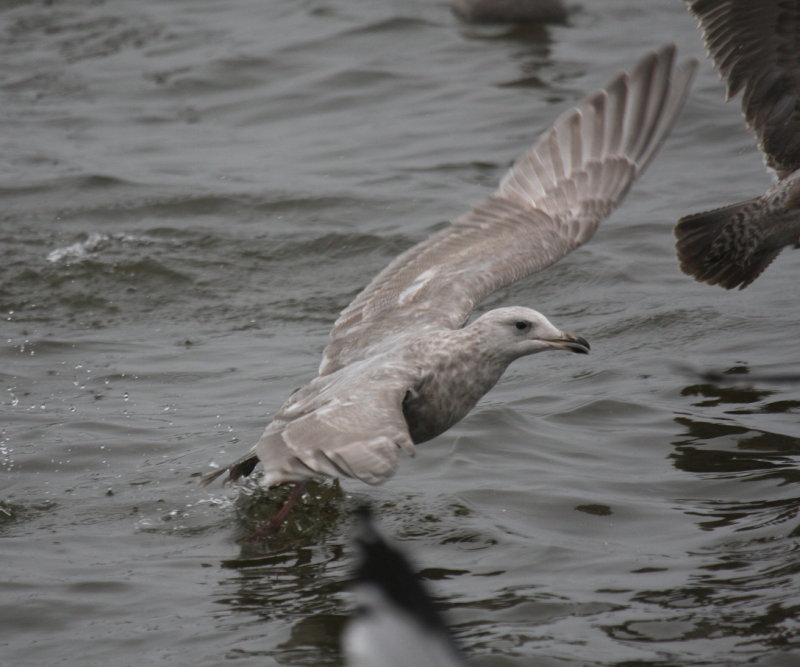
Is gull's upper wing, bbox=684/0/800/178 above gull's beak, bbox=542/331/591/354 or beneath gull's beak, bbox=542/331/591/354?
above

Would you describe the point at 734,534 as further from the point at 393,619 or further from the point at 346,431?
the point at 393,619

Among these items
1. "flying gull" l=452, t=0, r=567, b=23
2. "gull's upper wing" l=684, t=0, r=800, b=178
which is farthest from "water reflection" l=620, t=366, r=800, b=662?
"flying gull" l=452, t=0, r=567, b=23

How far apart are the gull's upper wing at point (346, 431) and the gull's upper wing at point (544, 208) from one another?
0.93 metres

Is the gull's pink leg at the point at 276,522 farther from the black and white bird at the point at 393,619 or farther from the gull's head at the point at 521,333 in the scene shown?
the black and white bird at the point at 393,619

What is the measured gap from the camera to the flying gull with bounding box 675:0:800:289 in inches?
304

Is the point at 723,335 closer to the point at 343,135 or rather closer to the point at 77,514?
the point at 77,514

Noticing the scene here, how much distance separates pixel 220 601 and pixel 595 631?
4.76 ft

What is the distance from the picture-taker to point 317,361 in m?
7.90

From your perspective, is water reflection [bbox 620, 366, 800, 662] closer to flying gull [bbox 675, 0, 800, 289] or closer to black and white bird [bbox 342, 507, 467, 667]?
flying gull [bbox 675, 0, 800, 289]

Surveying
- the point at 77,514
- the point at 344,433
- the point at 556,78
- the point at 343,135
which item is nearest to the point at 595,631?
the point at 344,433

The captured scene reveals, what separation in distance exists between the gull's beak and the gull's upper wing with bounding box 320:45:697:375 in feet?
2.07

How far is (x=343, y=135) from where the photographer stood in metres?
12.5

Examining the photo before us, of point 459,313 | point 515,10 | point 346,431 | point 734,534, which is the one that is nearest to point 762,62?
point 459,313

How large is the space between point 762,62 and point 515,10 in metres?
6.99
